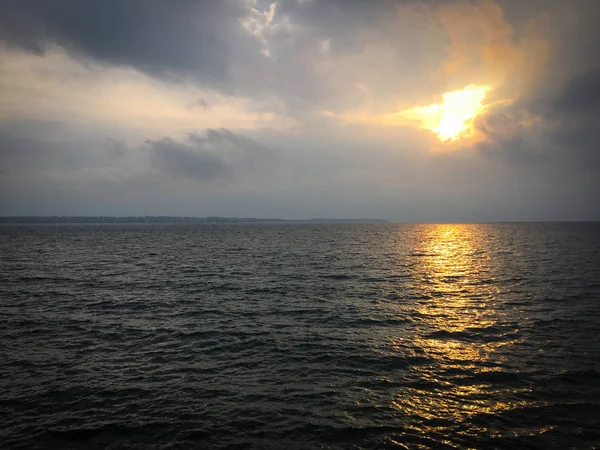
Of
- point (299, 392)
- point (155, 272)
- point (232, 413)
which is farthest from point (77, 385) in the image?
point (155, 272)

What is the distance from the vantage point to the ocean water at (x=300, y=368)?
1302 centimetres

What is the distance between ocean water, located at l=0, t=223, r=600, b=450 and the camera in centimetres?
1302

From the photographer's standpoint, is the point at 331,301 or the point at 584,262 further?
the point at 584,262

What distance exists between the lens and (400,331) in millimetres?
24672

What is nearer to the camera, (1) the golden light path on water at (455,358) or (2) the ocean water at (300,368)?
(2) the ocean water at (300,368)

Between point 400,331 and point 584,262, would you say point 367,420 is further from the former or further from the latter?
point 584,262

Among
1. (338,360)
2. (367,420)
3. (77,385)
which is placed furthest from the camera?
(338,360)

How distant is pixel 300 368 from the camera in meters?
18.6

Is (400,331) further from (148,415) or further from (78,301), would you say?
(78,301)

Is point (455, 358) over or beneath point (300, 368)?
over

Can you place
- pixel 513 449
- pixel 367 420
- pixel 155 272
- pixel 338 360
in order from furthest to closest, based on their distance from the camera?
1. pixel 155 272
2. pixel 338 360
3. pixel 367 420
4. pixel 513 449

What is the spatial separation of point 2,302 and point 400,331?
37885 millimetres

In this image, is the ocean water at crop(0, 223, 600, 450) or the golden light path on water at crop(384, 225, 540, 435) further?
the golden light path on water at crop(384, 225, 540, 435)

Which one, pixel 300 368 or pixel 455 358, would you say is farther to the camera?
pixel 455 358
